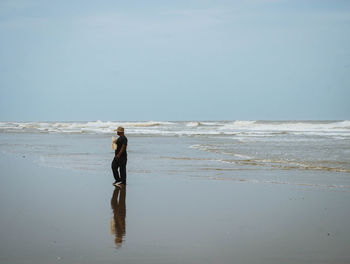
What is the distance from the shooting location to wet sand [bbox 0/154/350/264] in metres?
5.18

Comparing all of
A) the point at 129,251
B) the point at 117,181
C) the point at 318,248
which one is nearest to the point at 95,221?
the point at 129,251

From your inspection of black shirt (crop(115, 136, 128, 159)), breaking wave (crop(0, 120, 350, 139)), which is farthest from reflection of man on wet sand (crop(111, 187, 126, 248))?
breaking wave (crop(0, 120, 350, 139))

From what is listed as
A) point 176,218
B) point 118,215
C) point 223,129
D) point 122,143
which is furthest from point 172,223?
point 223,129

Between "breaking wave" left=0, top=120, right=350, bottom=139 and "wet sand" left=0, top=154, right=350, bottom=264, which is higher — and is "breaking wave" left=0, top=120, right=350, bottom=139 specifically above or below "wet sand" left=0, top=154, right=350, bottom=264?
above

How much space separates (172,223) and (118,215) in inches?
41.4

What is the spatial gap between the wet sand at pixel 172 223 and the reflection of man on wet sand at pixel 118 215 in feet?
0.04

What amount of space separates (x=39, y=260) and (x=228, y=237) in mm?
2343

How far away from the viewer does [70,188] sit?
32.5 feet

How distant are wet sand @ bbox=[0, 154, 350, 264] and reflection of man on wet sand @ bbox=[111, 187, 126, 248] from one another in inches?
0.5

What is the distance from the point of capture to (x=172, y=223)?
665 cm

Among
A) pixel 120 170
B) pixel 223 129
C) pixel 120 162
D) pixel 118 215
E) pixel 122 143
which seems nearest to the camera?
pixel 118 215

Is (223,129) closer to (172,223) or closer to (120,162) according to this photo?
(120,162)

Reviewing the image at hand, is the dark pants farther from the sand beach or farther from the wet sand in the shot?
the wet sand

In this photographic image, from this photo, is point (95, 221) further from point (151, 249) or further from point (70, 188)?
point (70, 188)
